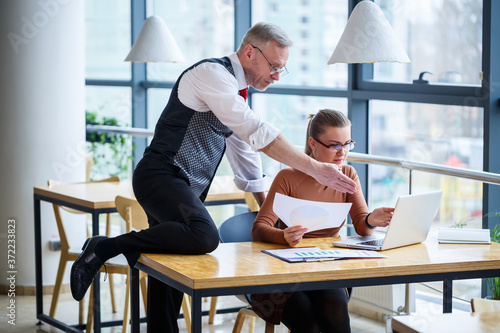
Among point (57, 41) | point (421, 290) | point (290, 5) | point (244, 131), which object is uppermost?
point (290, 5)

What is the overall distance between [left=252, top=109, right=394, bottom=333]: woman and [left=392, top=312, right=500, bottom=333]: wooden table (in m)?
0.71

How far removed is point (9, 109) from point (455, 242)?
310 cm

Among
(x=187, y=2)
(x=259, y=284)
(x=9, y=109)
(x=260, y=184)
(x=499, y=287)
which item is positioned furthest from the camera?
(x=187, y=2)

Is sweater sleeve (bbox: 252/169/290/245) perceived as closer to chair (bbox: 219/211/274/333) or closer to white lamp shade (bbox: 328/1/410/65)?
chair (bbox: 219/211/274/333)

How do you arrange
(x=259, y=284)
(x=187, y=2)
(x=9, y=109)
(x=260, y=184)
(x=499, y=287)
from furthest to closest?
(x=187, y=2)
(x=9, y=109)
(x=499, y=287)
(x=260, y=184)
(x=259, y=284)

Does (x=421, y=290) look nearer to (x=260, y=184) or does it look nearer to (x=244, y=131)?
(x=260, y=184)

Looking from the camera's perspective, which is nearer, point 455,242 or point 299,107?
point 455,242

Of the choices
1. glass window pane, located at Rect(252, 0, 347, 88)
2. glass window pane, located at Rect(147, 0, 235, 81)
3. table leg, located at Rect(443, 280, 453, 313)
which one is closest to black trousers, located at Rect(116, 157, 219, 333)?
table leg, located at Rect(443, 280, 453, 313)

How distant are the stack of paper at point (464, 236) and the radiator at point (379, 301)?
1184 millimetres

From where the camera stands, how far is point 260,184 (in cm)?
300

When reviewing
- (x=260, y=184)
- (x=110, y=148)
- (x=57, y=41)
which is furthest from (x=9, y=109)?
(x=260, y=184)

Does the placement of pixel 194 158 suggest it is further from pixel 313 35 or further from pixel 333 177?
pixel 313 35

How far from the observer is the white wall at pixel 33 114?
15.4 feet

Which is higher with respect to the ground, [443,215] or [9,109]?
[9,109]
